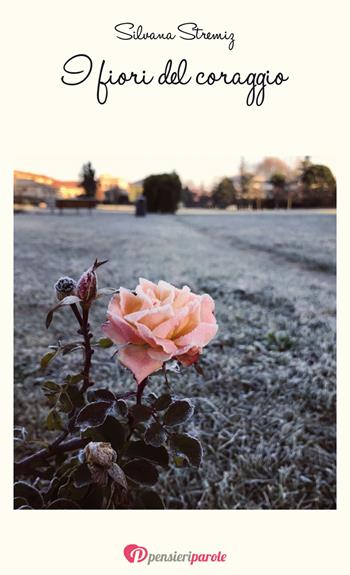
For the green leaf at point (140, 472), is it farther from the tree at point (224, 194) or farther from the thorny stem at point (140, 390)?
the tree at point (224, 194)

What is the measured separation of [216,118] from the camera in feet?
2.44

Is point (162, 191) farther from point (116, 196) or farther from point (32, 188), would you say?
point (32, 188)

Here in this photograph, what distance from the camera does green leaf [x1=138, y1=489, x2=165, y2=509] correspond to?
58 cm

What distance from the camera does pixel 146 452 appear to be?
53cm

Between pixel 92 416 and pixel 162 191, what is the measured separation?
0.55 meters

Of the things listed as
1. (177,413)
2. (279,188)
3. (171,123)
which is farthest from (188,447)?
(279,188)

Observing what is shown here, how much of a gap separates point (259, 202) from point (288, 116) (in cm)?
35

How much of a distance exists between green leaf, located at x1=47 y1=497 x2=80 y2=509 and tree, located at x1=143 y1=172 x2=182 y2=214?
0.55m

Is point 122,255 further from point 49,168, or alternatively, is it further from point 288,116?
point 288,116

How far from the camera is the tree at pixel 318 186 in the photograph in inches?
34.6

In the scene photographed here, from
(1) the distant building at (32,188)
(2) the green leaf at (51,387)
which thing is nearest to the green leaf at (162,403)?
(2) the green leaf at (51,387)

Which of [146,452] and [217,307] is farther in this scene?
[217,307]
